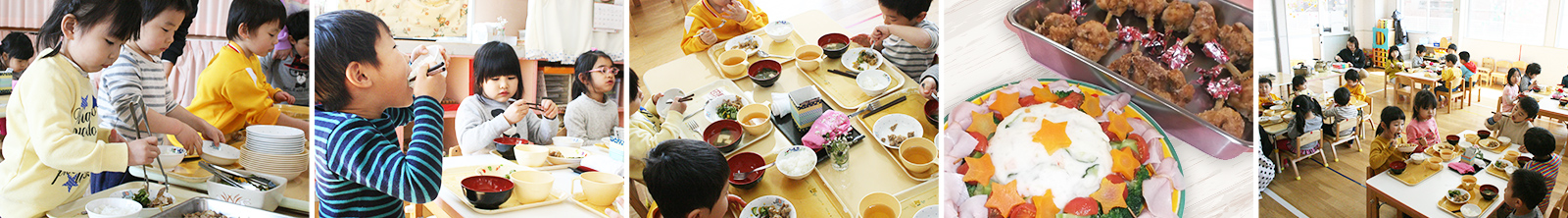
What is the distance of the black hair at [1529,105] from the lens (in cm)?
274

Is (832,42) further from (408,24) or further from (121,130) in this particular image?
(121,130)

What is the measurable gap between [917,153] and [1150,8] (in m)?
0.85

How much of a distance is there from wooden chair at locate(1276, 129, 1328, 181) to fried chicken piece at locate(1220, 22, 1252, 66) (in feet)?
1.14

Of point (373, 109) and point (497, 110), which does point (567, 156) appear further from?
point (373, 109)

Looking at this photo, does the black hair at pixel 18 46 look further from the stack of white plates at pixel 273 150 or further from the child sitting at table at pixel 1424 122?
the child sitting at table at pixel 1424 122

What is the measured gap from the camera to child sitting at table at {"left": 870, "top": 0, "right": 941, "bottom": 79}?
2885mm

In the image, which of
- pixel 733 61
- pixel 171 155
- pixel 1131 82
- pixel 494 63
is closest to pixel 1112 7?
pixel 1131 82

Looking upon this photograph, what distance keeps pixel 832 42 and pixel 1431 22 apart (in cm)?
182

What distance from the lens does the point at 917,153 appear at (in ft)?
9.69

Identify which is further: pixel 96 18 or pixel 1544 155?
pixel 96 18

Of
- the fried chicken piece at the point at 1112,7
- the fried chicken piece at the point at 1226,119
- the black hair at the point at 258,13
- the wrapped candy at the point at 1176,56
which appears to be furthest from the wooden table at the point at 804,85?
the black hair at the point at 258,13

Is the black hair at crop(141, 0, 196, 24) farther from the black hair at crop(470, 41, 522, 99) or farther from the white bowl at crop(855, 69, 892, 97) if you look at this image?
the white bowl at crop(855, 69, 892, 97)

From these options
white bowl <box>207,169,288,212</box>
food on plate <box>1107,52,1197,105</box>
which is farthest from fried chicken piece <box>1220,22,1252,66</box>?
white bowl <box>207,169,288,212</box>

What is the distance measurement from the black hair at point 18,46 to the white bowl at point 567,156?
2004 millimetres
